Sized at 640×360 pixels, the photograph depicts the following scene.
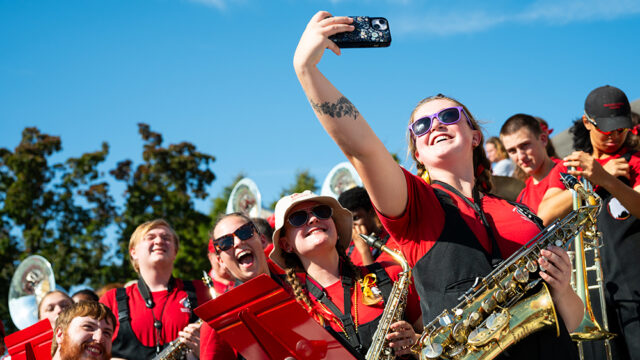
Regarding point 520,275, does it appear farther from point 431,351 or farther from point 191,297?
point 191,297

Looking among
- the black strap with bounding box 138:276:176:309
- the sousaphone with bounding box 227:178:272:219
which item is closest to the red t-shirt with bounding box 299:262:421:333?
the black strap with bounding box 138:276:176:309

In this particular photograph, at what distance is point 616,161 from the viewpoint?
Result: 482cm

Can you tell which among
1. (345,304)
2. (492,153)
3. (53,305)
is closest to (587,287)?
(345,304)

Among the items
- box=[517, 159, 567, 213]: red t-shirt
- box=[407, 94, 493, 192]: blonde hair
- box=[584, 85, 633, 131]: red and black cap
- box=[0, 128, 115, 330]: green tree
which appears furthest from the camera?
Answer: box=[0, 128, 115, 330]: green tree

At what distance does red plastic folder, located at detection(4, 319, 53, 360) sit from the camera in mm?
4445

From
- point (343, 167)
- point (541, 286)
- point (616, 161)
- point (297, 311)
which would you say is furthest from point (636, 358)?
point (343, 167)

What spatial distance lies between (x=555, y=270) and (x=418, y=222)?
686mm

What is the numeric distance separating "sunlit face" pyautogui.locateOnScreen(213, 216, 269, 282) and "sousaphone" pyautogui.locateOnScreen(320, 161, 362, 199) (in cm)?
453

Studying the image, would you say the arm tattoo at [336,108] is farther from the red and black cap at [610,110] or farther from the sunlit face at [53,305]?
the sunlit face at [53,305]

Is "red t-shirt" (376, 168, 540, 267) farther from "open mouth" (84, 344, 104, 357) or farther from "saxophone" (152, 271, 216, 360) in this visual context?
"saxophone" (152, 271, 216, 360)

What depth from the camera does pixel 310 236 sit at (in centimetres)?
417

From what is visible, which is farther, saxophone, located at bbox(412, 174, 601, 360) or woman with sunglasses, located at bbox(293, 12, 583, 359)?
saxophone, located at bbox(412, 174, 601, 360)

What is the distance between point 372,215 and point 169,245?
231 cm

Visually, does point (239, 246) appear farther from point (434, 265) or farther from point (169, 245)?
point (434, 265)
